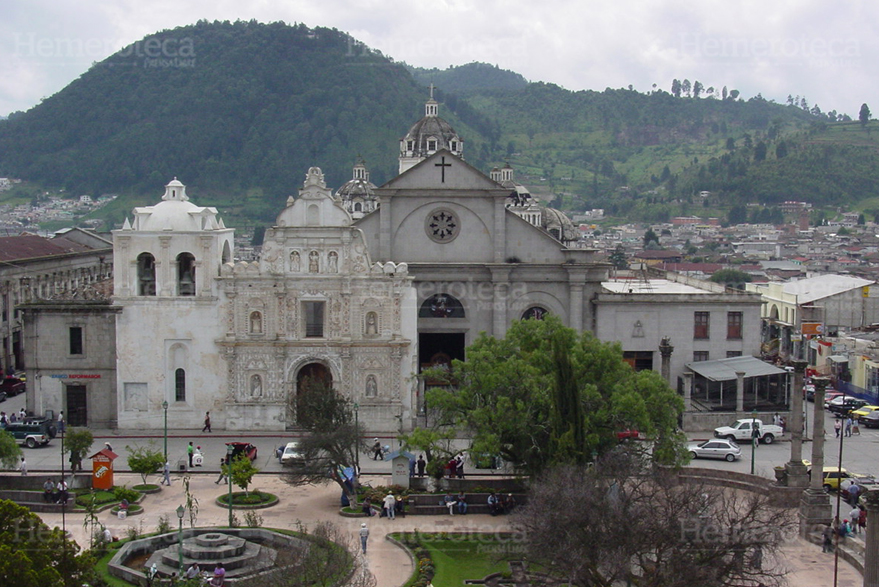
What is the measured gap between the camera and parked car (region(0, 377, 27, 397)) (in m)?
57.2

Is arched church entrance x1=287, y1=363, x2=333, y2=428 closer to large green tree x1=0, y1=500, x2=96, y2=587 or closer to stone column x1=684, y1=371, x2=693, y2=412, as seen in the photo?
stone column x1=684, y1=371, x2=693, y2=412

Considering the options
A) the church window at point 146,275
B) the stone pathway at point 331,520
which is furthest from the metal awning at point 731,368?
the church window at point 146,275

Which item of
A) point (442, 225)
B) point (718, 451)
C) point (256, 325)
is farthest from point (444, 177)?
point (718, 451)

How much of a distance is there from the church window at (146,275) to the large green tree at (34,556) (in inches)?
905

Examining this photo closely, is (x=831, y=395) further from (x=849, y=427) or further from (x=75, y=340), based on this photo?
(x=75, y=340)

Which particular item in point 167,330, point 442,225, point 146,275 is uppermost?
point 442,225

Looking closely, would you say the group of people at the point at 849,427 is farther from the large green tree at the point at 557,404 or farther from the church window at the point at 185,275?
the church window at the point at 185,275

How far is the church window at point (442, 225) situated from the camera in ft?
171

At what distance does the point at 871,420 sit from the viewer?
164 ft

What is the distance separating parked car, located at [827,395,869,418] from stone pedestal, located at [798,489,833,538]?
59.5 feet

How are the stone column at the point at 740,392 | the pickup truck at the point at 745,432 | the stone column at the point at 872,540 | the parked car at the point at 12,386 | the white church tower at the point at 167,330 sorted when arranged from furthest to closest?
the parked car at the point at 12,386 → the stone column at the point at 740,392 → the white church tower at the point at 167,330 → the pickup truck at the point at 745,432 → the stone column at the point at 872,540

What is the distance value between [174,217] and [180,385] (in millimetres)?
7624

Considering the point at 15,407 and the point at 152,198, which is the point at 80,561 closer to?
the point at 15,407

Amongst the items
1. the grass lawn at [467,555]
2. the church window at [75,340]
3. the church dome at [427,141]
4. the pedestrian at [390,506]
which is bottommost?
the grass lawn at [467,555]
